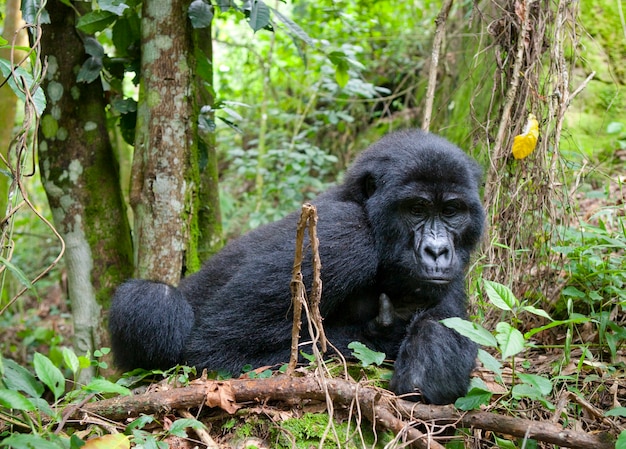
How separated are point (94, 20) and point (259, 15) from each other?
3.80 feet

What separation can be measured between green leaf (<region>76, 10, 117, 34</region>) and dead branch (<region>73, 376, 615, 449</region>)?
2.71m

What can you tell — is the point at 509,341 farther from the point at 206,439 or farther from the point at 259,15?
the point at 259,15

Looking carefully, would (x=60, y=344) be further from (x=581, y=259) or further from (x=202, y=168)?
(x=581, y=259)

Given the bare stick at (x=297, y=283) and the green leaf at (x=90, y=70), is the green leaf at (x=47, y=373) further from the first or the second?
the green leaf at (x=90, y=70)

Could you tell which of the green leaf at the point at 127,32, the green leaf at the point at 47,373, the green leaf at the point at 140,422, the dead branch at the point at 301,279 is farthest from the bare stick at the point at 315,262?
the green leaf at the point at 127,32

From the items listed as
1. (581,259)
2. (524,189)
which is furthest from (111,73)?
(581,259)

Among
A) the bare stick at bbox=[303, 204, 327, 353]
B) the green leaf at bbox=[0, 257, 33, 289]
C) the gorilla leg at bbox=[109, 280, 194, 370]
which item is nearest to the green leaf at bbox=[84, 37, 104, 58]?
the gorilla leg at bbox=[109, 280, 194, 370]

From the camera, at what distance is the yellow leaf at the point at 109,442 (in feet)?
7.73

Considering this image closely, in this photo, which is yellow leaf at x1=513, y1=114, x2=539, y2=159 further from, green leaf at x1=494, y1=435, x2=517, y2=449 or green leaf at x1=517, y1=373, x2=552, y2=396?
green leaf at x1=494, y1=435, x2=517, y2=449

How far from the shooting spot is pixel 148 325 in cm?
380

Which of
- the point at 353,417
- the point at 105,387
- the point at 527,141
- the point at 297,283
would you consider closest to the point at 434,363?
the point at 353,417

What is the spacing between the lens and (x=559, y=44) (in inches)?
179

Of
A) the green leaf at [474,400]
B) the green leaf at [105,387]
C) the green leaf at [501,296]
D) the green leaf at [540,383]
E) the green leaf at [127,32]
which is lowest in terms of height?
the green leaf at [474,400]

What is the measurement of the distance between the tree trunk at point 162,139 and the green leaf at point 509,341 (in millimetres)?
2518
